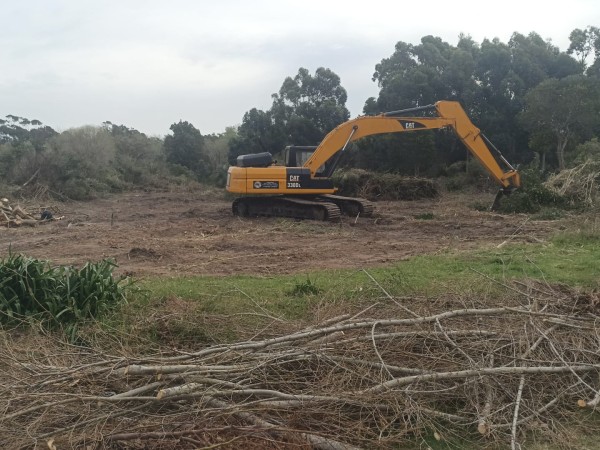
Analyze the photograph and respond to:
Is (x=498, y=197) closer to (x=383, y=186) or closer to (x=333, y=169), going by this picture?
(x=333, y=169)

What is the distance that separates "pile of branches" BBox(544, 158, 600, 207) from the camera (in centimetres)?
1552

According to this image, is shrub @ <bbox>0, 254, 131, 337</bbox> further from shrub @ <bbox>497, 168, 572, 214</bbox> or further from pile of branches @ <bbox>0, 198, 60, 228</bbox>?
shrub @ <bbox>497, 168, 572, 214</bbox>

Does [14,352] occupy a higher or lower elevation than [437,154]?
lower

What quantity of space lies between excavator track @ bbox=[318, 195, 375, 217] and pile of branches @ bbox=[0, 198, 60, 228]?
319 inches

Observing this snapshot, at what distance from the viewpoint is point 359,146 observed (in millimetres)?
27188

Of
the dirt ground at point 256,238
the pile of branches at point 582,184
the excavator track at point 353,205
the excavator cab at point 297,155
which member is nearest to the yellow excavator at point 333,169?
the excavator track at point 353,205

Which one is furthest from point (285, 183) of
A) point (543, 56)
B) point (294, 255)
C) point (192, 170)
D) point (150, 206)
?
point (192, 170)

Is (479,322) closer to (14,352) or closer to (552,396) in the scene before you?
(552,396)

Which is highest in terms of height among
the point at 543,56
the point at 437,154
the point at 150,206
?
the point at 543,56

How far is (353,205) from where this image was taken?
16.2 metres

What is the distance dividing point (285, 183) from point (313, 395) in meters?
12.3

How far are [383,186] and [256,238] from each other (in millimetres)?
9997

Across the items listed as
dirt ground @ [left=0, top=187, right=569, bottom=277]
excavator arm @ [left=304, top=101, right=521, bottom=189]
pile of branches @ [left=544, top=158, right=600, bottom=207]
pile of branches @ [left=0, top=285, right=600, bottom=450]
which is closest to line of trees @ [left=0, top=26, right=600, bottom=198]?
pile of branches @ [left=544, top=158, right=600, bottom=207]

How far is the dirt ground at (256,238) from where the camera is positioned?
9.99 m
